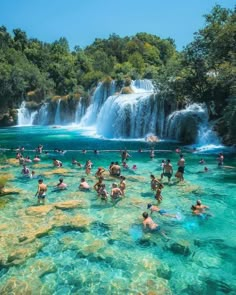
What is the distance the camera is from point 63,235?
13.0 meters

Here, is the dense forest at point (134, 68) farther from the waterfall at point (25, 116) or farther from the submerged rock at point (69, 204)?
the submerged rock at point (69, 204)

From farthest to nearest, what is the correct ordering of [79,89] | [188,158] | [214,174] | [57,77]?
[57,77]
[79,89]
[188,158]
[214,174]

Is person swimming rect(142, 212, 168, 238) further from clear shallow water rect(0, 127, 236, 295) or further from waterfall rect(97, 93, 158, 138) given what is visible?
waterfall rect(97, 93, 158, 138)

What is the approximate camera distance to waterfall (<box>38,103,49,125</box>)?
212 feet

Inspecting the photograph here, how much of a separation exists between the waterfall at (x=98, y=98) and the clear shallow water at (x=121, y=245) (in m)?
36.4

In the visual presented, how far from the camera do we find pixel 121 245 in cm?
1212

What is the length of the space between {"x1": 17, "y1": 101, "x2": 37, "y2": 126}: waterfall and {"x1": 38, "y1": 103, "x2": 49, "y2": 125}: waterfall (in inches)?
62.2

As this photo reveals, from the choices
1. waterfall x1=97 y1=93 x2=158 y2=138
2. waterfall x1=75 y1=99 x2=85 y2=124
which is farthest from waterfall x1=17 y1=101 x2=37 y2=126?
waterfall x1=97 y1=93 x2=158 y2=138

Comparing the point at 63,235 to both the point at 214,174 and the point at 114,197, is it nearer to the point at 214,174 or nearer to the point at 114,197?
the point at 114,197

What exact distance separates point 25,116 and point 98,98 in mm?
17966

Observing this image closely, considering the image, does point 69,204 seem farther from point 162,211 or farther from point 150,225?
point 150,225

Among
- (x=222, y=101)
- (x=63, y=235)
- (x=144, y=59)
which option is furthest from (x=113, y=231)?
(x=144, y=59)

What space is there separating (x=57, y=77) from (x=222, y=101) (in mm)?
46239

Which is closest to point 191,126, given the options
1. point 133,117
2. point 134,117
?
point 134,117
